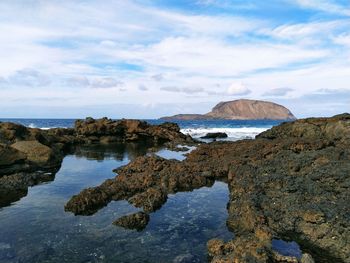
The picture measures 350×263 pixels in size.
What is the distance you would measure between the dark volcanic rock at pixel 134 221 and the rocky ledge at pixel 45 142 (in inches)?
277

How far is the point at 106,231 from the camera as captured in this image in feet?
45.2

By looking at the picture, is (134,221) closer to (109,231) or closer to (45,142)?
(109,231)

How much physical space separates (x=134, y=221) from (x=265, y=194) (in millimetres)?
6113

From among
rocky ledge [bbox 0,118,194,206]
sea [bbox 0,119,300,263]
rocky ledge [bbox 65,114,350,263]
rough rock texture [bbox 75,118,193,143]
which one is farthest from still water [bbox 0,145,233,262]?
rough rock texture [bbox 75,118,193,143]

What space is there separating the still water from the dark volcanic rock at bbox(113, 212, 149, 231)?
264mm

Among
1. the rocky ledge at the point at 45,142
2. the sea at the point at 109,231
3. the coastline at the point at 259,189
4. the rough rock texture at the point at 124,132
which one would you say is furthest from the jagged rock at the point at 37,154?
the rough rock texture at the point at 124,132

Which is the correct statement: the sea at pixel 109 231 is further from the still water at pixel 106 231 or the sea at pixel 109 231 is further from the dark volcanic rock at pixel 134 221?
the dark volcanic rock at pixel 134 221

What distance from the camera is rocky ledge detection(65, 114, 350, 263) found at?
1158 centimetres

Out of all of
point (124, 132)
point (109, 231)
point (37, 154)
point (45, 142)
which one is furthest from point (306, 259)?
point (124, 132)

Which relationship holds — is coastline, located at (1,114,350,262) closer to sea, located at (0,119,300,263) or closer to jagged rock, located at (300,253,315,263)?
sea, located at (0,119,300,263)

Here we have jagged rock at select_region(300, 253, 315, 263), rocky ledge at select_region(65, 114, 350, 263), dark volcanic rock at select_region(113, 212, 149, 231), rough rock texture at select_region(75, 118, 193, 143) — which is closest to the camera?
jagged rock at select_region(300, 253, 315, 263)

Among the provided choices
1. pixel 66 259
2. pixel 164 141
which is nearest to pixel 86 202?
pixel 66 259

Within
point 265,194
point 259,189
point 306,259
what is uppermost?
point 259,189

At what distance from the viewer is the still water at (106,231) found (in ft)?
38.2
